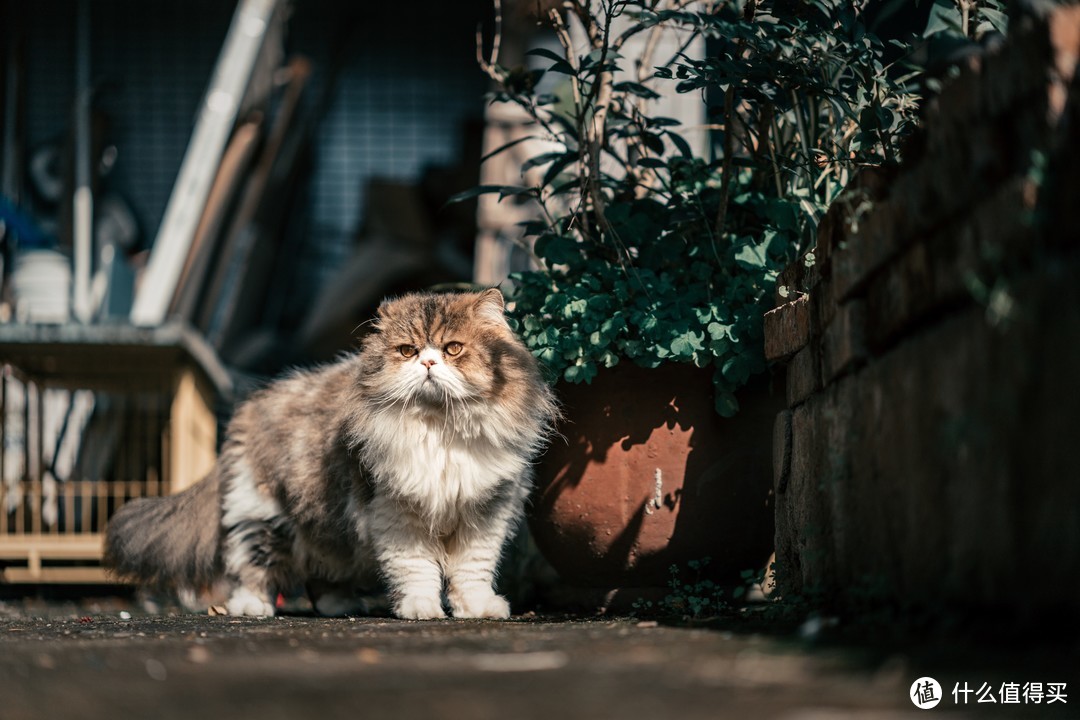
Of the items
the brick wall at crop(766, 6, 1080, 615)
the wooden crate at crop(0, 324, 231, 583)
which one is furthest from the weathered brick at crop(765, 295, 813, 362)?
the wooden crate at crop(0, 324, 231, 583)

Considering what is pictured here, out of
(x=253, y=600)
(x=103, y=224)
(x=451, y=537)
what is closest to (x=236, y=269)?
(x=103, y=224)

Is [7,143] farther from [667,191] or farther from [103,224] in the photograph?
[667,191]

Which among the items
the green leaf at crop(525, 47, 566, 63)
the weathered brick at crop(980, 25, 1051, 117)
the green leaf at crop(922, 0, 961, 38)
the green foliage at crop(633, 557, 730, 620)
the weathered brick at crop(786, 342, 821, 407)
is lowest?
the green foliage at crop(633, 557, 730, 620)

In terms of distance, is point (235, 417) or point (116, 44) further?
point (116, 44)

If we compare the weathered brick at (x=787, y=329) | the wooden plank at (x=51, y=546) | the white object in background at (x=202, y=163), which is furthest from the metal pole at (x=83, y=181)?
the weathered brick at (x=787, y=329)

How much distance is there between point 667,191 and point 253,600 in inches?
68.8

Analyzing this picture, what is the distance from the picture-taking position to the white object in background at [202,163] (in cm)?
500

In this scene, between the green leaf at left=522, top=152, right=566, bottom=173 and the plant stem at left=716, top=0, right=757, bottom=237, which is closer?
the plant stem at left=716, top=0, right=757, bottom=237

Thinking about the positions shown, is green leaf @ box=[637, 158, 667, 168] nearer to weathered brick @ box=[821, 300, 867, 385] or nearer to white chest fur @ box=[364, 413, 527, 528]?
white chest fur @ box=[364, 413, 527, 528]

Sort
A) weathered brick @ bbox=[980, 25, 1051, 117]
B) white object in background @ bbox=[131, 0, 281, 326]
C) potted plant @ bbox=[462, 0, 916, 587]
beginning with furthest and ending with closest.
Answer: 1. white object in background @ bbox=[131, 0, 281, 326]
2. potted plant @ bbox=[462, 0, 916, 587]
3. weathered brick @ bbox=[980, 25, 1051, 117]

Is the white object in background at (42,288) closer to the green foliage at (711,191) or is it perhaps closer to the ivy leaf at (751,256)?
the green foliage at (711,191)

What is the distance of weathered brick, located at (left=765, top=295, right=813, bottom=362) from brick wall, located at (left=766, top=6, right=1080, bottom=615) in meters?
0.25

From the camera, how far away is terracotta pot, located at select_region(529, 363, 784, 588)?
2.89m

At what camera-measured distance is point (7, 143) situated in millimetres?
6664
